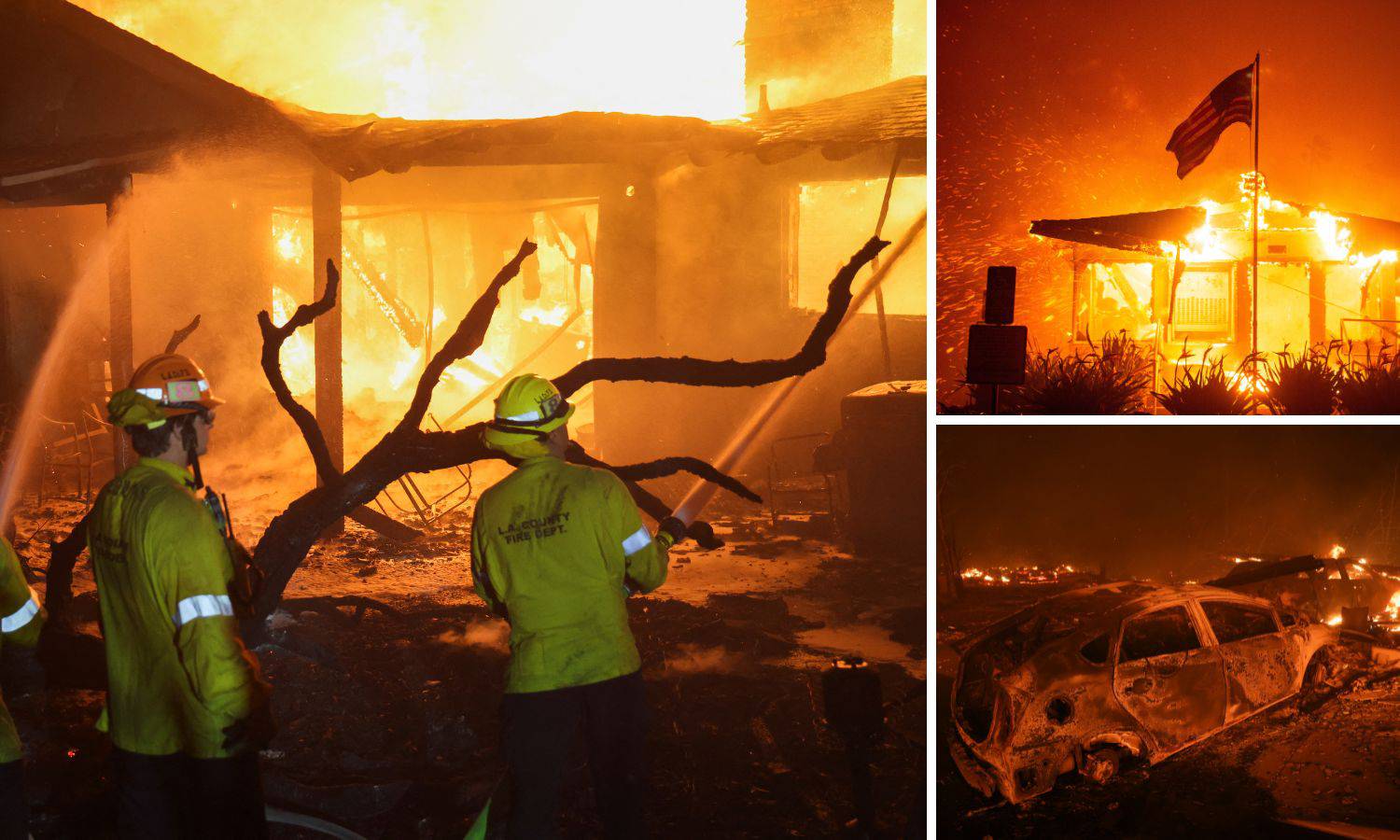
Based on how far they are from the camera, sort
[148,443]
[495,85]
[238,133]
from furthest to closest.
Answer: [495,85]
[238,133]
[148,443]

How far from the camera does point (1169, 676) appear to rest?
4.62m

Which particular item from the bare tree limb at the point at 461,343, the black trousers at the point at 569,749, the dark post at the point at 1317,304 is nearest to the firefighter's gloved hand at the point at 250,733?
the black trousers at the point at 569,749

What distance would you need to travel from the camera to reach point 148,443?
3678 millimetres

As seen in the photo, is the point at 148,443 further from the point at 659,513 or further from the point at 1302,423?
the point at 1302,423

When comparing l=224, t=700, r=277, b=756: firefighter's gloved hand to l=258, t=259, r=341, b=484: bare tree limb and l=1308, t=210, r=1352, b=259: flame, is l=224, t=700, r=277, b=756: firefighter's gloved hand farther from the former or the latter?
l=1308, t=210, r=1352, b=259: flame

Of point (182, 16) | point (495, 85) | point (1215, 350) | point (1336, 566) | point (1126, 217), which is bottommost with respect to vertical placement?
point (1336, 566)

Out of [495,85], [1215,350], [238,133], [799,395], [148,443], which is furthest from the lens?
[495,85]

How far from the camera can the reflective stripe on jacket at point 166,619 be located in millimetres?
3428

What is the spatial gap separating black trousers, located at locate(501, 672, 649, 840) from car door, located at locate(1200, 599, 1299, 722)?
2.68m

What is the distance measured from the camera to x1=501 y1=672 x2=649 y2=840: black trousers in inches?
158

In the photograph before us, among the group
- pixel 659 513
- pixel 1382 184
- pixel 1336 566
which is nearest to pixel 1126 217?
pixel 1382 184

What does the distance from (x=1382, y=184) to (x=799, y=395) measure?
9.61 m

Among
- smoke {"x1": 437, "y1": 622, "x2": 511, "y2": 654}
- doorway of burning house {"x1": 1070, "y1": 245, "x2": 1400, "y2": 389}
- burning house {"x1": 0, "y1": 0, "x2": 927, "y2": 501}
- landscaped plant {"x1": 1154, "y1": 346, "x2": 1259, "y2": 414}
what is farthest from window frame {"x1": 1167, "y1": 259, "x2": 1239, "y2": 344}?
burning house {"x1": 0, "y1": 0, "x2": 927, "y2": 501}

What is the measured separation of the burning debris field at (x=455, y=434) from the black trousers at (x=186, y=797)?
1cm
